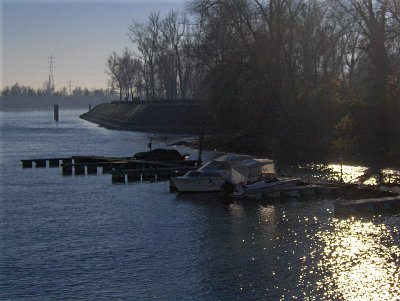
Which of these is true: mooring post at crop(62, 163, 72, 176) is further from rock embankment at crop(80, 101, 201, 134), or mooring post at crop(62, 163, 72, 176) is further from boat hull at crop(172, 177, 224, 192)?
rock embankment at crop(80, 101, 201, 134)

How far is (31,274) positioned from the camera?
1007 inches

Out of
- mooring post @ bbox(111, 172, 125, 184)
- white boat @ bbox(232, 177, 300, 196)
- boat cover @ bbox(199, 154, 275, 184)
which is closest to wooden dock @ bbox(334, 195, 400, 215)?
white boat @ bbox(232, 177, 300, 196)

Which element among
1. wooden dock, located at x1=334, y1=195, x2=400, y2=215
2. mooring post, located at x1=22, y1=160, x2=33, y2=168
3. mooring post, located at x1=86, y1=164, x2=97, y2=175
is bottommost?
wooden dock, located at x1=334, y1=195, x2=400, y2=215

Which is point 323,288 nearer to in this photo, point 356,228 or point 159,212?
point 356,228

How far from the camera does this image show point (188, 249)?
29.2 meters

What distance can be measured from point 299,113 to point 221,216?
37.7m

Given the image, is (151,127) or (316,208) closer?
(316,208)

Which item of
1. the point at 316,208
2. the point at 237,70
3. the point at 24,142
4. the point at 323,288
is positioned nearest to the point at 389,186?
the point at 316,208

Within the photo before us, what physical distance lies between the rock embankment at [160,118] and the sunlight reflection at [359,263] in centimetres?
8768

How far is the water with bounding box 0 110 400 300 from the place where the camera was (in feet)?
77.9

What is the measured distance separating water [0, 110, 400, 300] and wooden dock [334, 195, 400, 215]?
2.49 ft

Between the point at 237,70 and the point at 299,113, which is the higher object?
the point at 237,70

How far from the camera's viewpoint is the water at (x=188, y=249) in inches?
935

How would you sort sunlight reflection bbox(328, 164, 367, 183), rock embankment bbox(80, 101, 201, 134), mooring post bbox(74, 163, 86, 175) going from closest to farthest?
sunlight reflection bbox(328, 164, 367, 183) → mooring post bbox(74, 163, 86, 175) → rock embankment bbox(80, 101, 201, 134)
